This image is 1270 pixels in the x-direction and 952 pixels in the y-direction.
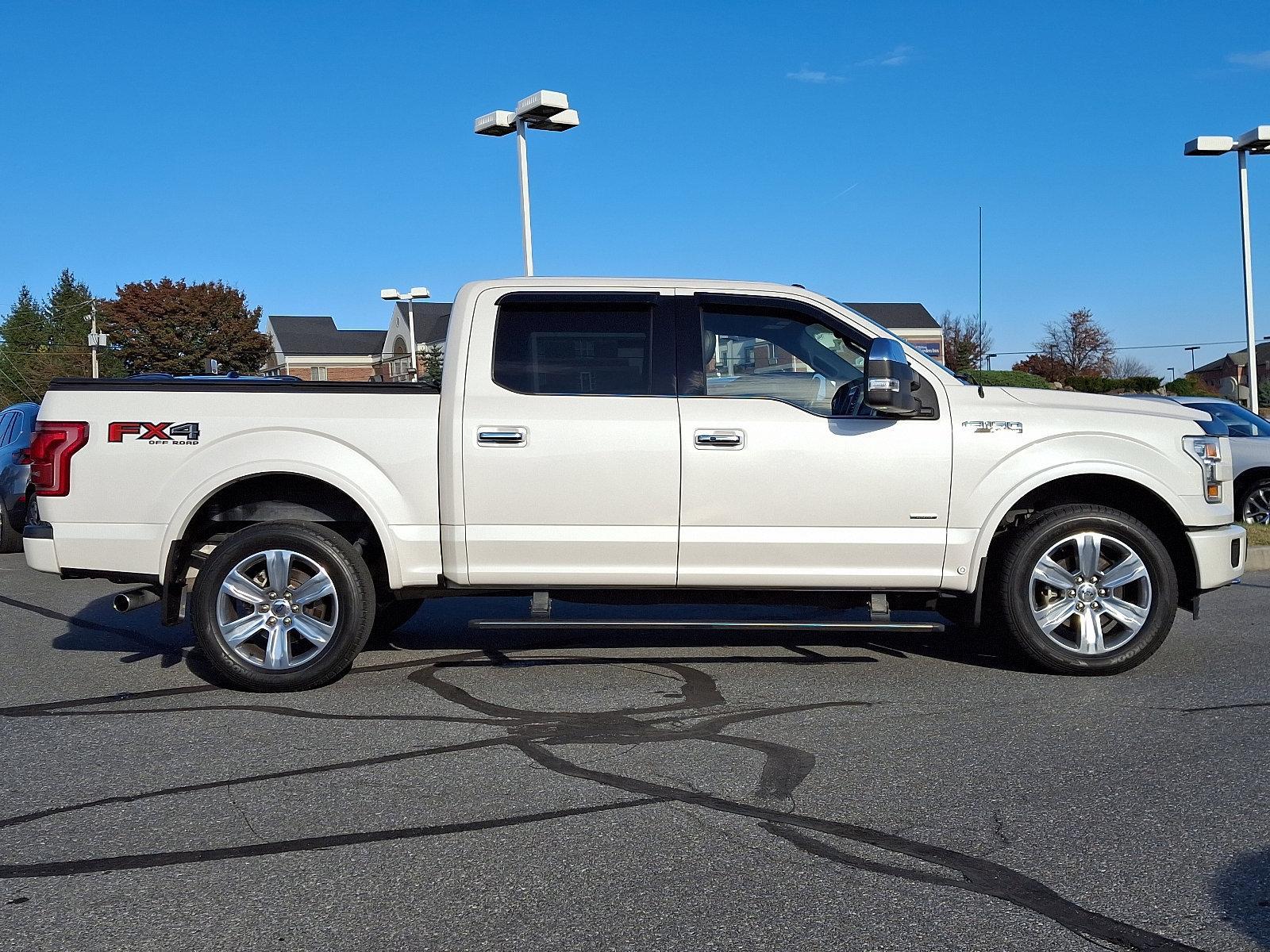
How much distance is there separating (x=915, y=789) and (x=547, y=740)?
5.22 feet

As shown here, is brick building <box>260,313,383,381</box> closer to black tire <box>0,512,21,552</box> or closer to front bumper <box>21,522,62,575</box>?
black tire <box>0,512,21,552</box>

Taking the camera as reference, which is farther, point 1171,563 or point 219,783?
point 1171,563

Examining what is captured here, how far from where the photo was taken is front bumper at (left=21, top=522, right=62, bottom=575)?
6480 millimetres

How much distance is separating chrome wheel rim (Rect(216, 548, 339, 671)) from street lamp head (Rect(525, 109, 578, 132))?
11461 mm

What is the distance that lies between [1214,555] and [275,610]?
4.90 m

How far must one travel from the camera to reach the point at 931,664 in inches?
276

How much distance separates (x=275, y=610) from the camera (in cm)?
644

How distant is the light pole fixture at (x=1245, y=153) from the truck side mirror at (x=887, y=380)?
54.2ft

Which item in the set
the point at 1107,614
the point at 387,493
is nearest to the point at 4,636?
the point at 387,493

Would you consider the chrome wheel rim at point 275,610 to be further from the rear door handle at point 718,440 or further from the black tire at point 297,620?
Answer: the rear door handle at point 718,440

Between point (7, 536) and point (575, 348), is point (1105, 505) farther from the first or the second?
point (7, 536)

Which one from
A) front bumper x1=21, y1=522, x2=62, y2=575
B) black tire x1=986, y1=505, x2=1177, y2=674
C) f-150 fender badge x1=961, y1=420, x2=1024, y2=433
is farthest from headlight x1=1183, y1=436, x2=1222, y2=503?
front bumper x1=21, y1=522, x2=62, y2=575

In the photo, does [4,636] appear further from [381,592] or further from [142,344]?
[142,344]

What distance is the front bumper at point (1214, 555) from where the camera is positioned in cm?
662
